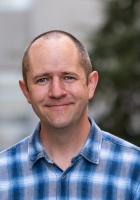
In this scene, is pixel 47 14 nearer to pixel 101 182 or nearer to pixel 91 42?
pixel 91 42

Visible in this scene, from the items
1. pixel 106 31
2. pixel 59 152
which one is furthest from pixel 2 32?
pixel 59 152

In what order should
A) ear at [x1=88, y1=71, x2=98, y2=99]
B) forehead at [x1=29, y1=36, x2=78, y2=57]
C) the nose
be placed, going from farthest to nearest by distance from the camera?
ear at [x1=88, y1=71, x2=98, y2=99]
forehead at [x1=29, y1=36, x2=78, y2=57]
the nose

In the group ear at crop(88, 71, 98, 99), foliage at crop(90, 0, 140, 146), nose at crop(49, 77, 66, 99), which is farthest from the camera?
foliage at crop(90, 0, 140, 146)

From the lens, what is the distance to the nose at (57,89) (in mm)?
3934

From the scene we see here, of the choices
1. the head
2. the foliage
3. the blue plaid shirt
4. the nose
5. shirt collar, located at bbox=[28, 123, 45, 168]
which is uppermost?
the foliage

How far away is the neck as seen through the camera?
407 centimetres

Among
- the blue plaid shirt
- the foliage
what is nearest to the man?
the blue plaid shirt

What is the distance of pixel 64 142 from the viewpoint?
13.5ft

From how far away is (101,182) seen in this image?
401 centimetres

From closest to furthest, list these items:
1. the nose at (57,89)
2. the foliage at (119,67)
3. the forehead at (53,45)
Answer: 1. the nose at (57,89)
2. the forehead at (53,45)
3. the foliage at (119,67)

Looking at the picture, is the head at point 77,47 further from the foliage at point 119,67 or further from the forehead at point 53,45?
the foliage at point 119,67

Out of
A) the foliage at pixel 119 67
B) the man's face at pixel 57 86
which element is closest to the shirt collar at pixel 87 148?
the man's face at pixel 57 86

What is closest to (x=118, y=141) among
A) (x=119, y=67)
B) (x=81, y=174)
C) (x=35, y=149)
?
(x=81, y=174)

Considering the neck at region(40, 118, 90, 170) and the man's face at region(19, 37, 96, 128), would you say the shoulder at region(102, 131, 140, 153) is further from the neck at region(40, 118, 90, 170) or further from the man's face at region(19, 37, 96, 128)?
the man's face at region(19, 37, 96, 128)
